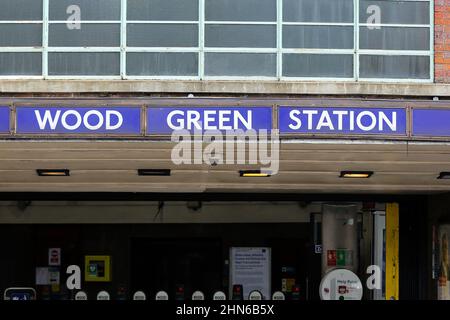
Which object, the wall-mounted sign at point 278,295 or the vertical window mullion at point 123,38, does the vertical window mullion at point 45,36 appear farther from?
the wall-mounted sign at point 278,295

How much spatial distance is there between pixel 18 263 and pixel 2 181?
244 centimetres

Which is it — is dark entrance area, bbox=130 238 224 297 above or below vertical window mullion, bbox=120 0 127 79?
below

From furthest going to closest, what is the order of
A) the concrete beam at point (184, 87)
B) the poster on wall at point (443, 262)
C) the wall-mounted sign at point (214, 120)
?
1. the poster on wall at point (443, 262)
2. the concrete beam at point (184, 87)
3. the wall-mounted sign at point (214, 120)

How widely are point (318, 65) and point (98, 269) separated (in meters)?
6.28

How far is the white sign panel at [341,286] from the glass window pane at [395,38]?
200 inches

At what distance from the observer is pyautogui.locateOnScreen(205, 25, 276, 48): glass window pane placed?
36.0 feet

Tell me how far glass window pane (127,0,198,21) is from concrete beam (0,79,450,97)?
85 centimetres

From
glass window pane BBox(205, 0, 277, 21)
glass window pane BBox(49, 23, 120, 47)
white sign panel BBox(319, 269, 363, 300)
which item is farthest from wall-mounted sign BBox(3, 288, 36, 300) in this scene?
glass window pane BBox(205, 0, 277, 21)

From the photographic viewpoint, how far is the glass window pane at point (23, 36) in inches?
433

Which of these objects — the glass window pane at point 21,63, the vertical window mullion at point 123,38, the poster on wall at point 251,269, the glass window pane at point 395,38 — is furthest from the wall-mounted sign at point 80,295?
the glass window pane at point 395,38

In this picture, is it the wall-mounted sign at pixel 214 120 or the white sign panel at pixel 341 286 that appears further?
the white sign panel at pixel 341 286

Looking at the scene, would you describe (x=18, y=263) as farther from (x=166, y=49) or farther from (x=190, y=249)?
(x=166, y=49)

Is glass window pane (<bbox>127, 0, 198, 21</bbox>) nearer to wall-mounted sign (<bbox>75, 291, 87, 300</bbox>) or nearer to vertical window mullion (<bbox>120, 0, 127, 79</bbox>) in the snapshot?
vertical window mullion (<bbox>120, 0, 127, 79</bbox>)
